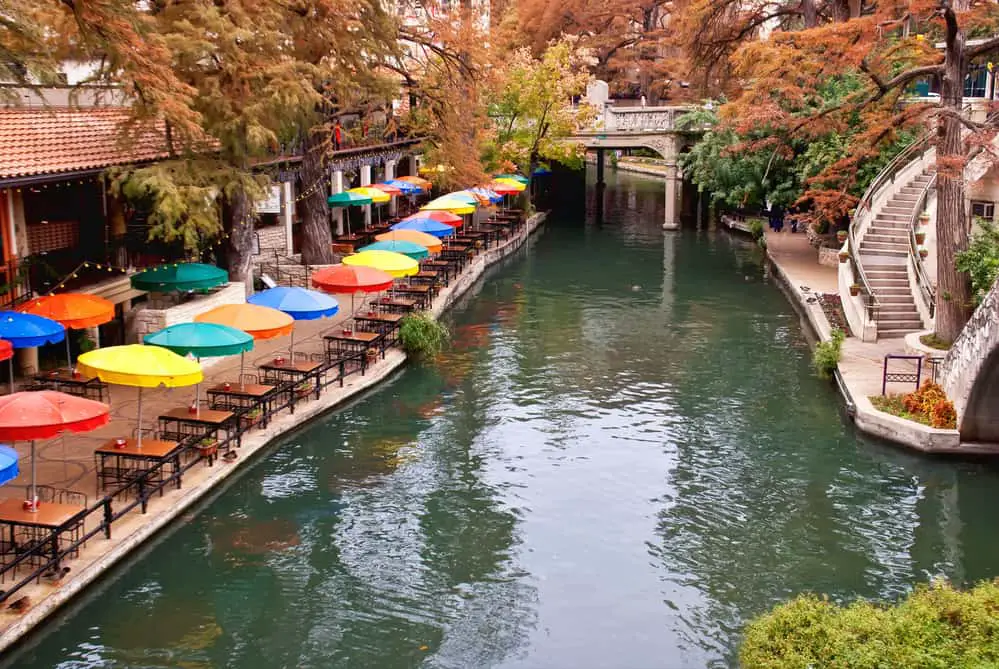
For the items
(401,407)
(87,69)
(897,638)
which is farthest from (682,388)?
(87,69)

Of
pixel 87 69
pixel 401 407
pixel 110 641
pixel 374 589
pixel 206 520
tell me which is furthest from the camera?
pixel 87 69

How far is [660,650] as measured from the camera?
16.0 metres

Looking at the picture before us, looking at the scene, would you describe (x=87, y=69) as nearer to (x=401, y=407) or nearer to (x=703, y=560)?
(x=401, y=407)

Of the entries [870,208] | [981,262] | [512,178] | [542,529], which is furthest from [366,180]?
[542,529]

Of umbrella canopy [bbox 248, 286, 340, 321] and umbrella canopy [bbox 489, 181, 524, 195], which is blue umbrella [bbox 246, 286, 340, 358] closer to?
umbrella canopy [bbox 248, 286, 340, 321]

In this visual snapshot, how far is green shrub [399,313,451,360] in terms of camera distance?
3136 centimetres

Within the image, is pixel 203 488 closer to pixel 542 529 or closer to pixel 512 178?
pixel 542 529

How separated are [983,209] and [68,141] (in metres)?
26.5

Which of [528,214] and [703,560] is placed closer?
[703,560]

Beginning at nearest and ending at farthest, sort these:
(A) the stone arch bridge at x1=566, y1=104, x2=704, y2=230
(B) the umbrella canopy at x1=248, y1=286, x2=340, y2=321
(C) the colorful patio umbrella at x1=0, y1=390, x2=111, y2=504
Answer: (C) the colorful patio umbrella at x1=0, y1=390, x2=111, y2=504
(B) the umbrella canopy at x1=248, y1=286, x2=340, y2=321
(A) the stone arch bridge at x1=566, y1=104, x2=704, y2=230

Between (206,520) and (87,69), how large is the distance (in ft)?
77.3

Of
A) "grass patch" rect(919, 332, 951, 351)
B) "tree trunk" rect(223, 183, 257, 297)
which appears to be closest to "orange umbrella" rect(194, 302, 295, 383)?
"tree trunk" rect(223, 183, 257, 297)

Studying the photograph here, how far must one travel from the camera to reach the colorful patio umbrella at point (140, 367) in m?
19.7

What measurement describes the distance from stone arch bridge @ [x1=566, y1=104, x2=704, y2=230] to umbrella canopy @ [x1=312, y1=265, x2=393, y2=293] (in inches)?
1302
